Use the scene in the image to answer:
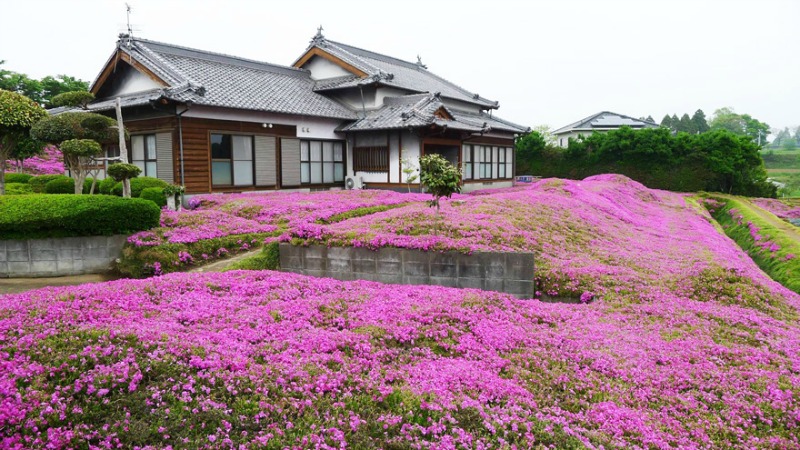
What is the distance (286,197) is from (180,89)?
5592mm

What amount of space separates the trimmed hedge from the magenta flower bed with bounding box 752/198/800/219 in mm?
37369

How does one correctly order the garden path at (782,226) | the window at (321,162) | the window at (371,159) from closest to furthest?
the garden path at (782,226)
the window at (321,162)
the window at (371,159)

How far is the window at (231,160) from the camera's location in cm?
2061

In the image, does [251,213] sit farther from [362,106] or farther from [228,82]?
[362,106]

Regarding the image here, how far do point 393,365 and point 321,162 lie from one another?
20.9 metres

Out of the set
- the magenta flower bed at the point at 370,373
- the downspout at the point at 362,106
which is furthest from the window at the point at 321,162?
A: the magenta flower bed at the point at 370,373

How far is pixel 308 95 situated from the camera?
87.9ft

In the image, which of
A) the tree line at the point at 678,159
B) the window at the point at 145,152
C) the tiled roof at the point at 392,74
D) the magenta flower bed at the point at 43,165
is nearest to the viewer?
the window at the point at 145,152

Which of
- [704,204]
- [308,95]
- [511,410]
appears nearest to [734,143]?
[704,204]

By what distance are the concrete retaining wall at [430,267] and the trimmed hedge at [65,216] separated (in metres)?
5.01

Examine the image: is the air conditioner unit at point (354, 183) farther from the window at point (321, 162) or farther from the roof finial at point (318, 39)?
the roof finial at point (318, 39)

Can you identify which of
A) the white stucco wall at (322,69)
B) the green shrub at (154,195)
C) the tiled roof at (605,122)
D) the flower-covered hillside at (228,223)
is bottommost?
the flower-covered hillside at (228,223)

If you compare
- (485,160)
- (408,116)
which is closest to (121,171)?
(408,116)

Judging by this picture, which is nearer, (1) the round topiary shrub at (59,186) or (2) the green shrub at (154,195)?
(2) the green shrub at (154,195)
